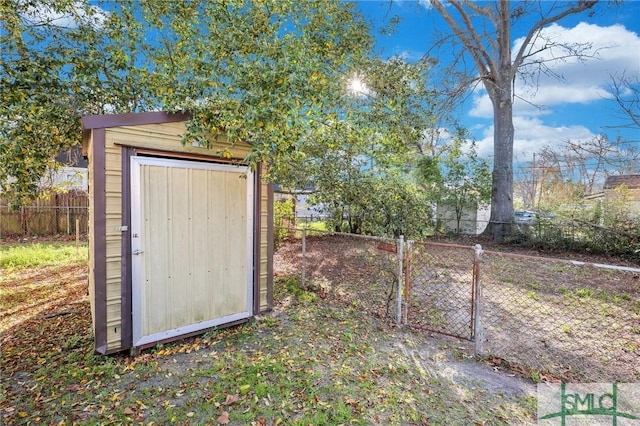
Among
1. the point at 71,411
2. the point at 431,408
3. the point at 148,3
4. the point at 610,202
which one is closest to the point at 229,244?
the point at 71,411

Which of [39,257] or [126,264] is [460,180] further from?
[39,257]

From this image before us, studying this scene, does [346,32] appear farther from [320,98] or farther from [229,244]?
[229,244]

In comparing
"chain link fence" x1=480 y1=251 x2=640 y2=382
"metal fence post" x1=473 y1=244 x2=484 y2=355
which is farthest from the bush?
"metal fence post" x1=473 y1=244 x2=484 y2=355

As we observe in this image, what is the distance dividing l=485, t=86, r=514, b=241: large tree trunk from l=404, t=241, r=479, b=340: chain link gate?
4091mm

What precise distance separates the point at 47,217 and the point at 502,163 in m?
15.8

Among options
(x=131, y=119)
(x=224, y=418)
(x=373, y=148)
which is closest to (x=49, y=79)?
(x=131, y=119)

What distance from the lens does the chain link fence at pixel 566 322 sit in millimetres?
3002

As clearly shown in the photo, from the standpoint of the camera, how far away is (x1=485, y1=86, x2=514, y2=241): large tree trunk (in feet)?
36.2

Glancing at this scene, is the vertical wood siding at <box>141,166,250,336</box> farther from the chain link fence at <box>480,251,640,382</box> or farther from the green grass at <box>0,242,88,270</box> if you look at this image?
the green grass at <box>0,242,88,270</box>

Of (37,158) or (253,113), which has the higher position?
(253,113)

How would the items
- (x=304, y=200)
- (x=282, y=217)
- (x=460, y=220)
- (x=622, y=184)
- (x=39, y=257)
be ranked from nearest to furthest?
(x=39, y=257) → (x=304, y=200) → (x=282, y=217) → (x=622, y=184) → (x=460, y=220)

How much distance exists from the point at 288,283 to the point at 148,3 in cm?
495

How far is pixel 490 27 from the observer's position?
1138 centimetres

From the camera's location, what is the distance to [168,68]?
4277mm
